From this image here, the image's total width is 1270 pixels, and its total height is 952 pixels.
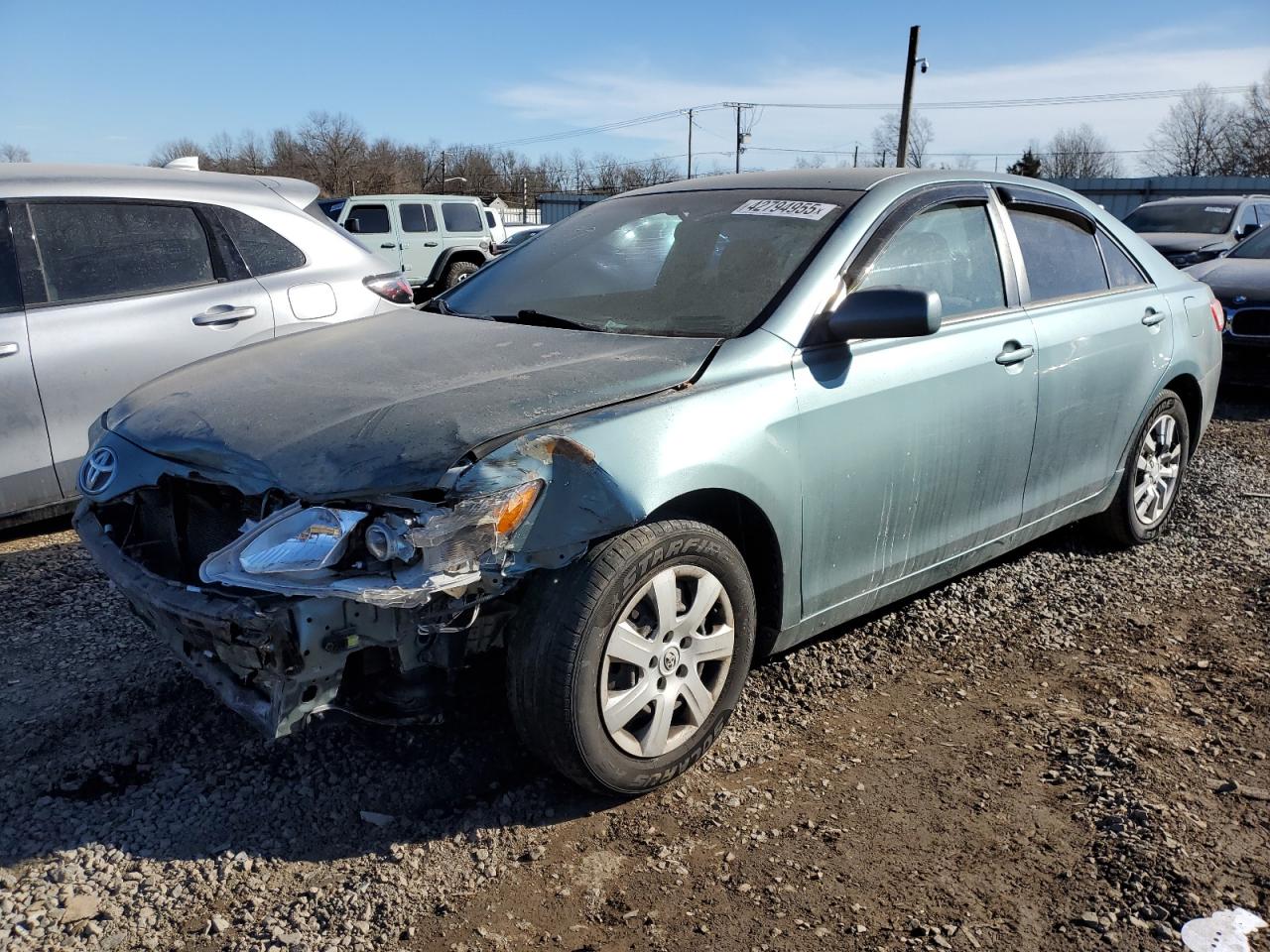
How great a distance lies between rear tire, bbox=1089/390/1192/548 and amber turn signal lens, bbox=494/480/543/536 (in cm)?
314

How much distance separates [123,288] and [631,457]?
340 cm

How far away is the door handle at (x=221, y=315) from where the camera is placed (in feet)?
15.8

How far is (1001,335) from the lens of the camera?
3539mm

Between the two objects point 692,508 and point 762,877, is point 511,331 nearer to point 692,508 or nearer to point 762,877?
point 692,508

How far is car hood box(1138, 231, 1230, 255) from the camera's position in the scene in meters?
12.1

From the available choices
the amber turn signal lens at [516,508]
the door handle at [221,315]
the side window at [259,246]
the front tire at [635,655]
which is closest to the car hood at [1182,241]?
the side window at [259,246]

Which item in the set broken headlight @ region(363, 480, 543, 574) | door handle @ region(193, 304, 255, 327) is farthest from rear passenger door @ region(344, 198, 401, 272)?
broken headlight @ region(363, 480, 543, 574)

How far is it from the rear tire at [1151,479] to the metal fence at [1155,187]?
98.3ft

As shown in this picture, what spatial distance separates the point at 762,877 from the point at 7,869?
1799mm

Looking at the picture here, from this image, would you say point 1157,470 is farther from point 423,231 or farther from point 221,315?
point 423,231

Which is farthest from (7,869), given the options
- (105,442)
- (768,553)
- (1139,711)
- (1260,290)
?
(1260,290)

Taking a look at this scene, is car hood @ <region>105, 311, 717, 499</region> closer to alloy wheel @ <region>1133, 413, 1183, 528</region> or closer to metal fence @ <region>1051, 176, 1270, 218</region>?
alloy wheel @ <region>1133, 413, 1183, 528</region>

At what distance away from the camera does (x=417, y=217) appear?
18844mm

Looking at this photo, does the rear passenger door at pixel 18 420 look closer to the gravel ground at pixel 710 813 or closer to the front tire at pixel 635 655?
the gravel ground at pixel 710 813
